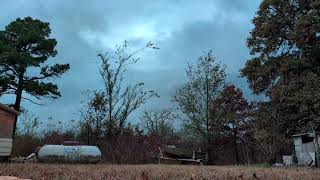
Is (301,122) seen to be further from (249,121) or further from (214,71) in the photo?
(214,71)

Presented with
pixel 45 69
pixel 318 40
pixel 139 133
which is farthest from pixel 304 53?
pixel 45 69

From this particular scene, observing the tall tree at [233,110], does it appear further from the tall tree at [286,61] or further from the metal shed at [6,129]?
the metal shed at [6,129]

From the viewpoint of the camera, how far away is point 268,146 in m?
27.2

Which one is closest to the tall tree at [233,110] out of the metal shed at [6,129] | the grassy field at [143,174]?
the metal shed at [6,129]

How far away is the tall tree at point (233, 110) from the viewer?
3788cm

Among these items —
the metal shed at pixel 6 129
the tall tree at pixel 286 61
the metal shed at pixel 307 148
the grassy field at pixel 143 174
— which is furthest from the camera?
the tall tree at pixel 286 61

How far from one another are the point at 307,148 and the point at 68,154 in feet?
47.0

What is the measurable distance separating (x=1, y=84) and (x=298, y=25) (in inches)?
808

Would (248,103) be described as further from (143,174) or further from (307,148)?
(143,174)

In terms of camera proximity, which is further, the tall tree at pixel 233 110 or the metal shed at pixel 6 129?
the tall tree at pixel 233 110

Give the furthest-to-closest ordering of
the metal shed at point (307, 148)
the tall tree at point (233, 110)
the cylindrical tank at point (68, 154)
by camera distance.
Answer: the tall tree at point (233, 110) < the metal shed at point (307, 148) < the cylindrical tank at point (68, 154)

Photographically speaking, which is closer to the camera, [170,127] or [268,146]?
[268,146]

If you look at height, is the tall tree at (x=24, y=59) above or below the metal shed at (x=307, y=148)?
above

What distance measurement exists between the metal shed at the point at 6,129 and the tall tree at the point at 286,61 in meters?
15.4
